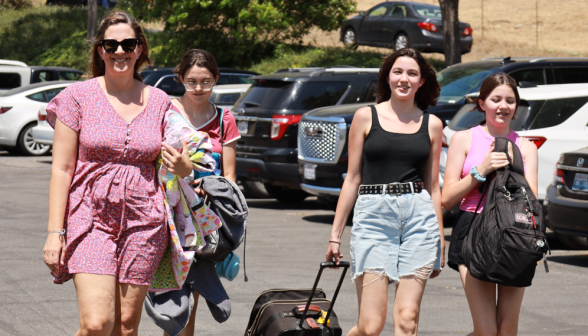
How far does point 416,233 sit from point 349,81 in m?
7.75

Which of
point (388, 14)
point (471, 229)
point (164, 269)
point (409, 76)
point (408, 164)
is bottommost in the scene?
point (164, 269)

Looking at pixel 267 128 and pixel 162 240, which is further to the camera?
pixel 267 128

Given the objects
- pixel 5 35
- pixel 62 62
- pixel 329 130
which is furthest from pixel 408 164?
pixel 5 35

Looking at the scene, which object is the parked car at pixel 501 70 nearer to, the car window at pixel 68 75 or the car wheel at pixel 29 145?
the car wheel at pixel 29 145

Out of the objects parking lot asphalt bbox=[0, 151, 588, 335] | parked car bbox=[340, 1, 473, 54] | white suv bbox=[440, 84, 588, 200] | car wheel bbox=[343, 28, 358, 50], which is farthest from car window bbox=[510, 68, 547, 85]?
car wheel bbox=[343, 28, 358, 50]

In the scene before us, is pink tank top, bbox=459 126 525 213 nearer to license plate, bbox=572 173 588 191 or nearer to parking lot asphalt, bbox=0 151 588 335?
parking lot asphalt, bbox=0 151 588 335

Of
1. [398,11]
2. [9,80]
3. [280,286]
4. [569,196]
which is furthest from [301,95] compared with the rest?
[398,11]

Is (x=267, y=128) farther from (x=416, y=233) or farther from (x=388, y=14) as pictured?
(x=388, y=14)

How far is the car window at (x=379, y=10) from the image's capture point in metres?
26.6

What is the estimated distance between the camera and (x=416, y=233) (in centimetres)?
408

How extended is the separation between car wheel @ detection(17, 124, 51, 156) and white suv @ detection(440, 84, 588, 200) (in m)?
12.7

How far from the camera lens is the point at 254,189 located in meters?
13.1

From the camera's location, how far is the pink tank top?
4215mm

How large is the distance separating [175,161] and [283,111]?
7.87 meters
